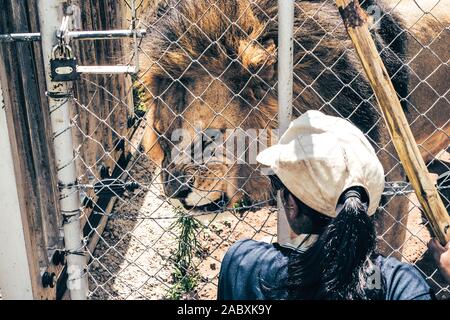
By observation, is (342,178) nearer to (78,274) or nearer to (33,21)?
A: (78,274)

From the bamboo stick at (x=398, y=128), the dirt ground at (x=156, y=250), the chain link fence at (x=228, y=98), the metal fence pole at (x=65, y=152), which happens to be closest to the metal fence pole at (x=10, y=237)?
the metal fence pole at (x=65, y=152)

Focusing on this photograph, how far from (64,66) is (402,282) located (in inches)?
44.8

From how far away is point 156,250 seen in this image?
3818mm

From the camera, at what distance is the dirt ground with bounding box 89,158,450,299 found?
3.53 meters

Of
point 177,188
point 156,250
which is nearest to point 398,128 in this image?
point 177,188

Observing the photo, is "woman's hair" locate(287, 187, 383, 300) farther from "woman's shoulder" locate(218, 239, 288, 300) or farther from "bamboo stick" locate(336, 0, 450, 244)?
"bamboo stick" locate(336, 0, 450, 244)

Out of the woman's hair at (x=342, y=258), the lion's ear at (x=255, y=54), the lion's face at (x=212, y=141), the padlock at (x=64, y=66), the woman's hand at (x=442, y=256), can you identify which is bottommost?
the lion's face at (x=212, y=141)

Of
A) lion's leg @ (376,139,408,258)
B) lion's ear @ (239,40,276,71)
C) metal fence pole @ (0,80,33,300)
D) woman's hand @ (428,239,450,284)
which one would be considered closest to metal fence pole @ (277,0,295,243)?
woman's hand @ (428,239,450,284)

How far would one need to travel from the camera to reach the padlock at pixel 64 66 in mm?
1946

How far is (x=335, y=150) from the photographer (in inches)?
63.4

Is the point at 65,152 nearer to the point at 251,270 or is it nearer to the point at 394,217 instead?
the point at 251,270

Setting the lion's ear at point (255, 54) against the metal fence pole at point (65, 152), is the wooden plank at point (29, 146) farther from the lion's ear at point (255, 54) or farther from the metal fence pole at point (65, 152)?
the lion's ear at point (255, 54)

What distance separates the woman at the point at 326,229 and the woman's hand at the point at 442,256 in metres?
0.15
